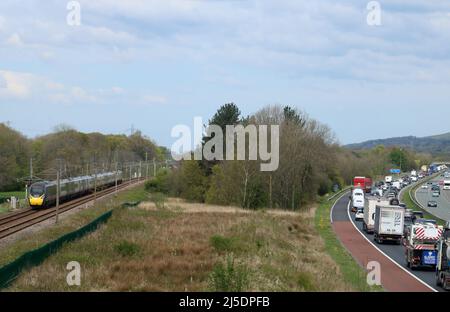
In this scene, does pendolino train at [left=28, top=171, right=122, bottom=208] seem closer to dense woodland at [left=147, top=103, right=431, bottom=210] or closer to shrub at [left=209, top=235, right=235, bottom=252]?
dense woodland at [left=147, top=103, right=431, bottom=210]

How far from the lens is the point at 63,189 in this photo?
215 ft

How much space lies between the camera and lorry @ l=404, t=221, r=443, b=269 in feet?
109

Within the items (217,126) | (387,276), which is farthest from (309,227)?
(217,126)

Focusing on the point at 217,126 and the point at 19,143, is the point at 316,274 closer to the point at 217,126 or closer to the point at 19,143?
the point at 217,126

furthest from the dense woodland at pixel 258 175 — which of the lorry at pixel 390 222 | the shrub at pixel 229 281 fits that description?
the shrub at pixel 229 281

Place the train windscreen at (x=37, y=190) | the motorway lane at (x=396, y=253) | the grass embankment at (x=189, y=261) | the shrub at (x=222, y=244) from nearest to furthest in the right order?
1. the grass embankment at (x=189, y=261)
2. the motorway lane at (x=396, y=253)
3. the shrub at (x=222, y=244)
4. the train windscreen at (x=37, y=190)

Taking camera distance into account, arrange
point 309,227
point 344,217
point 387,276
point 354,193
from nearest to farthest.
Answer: point 387,276 < point 309,227 < point 344,217 < point 354,193

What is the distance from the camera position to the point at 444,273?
2633cm

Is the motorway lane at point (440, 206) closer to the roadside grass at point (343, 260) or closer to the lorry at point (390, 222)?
the roadside grass at point (343, 260)

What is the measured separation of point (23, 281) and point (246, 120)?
6809 cm

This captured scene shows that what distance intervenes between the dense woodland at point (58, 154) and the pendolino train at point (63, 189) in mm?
2597

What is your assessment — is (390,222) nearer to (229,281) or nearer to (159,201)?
(229,281)

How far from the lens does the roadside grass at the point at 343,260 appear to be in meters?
24.8

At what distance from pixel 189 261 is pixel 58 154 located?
90945mm
